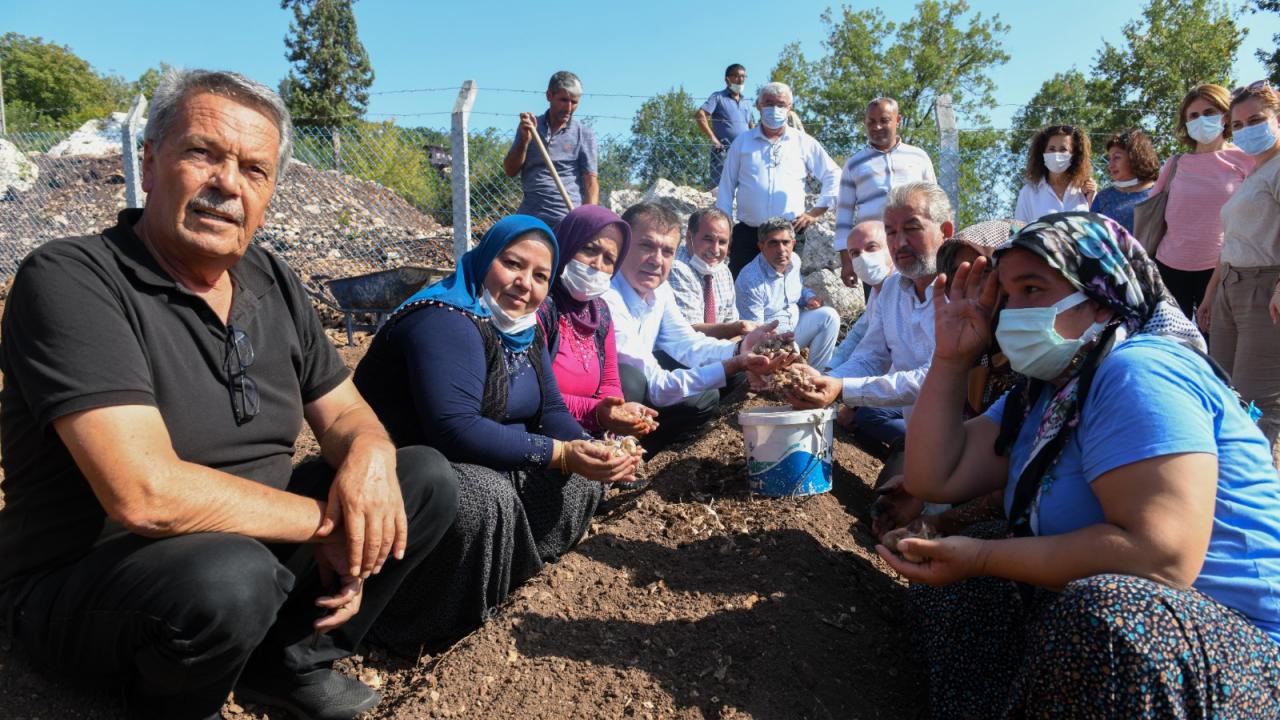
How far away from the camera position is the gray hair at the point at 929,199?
3.92 metres

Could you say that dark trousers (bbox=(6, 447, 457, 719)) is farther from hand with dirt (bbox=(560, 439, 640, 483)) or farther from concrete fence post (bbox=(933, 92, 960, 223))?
concrete fence post (bbox=(933, 92, 960, 223))

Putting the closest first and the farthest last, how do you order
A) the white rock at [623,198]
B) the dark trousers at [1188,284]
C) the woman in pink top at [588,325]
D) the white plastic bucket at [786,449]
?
the white plastic bucket at [786,449] < the woman in pink top at [588,325] < the dark trousers at [1188,284] < the white rock at [623,198]

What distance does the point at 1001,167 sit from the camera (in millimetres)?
10891

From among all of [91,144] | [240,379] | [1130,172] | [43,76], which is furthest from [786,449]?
[43,76]

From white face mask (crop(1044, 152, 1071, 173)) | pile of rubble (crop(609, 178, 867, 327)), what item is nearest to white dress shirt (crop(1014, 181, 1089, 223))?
white face mask (crop(1044, 152, 1071, 173))

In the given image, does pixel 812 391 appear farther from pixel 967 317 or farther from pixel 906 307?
pixel 967 317

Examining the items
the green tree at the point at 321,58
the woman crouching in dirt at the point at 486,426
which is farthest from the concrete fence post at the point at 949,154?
the green tree at the point at 321,58

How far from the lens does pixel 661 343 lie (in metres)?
5.04

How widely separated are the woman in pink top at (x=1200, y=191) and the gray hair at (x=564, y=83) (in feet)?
14.0

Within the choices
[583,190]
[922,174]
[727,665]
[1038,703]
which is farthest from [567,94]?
[1038,703]

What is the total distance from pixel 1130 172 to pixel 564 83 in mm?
4312

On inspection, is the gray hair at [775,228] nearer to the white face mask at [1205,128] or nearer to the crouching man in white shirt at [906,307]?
the crouching man in white shirt at [906,307]

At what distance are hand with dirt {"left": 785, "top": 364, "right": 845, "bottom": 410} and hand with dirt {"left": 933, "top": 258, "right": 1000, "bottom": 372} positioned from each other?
1.20m

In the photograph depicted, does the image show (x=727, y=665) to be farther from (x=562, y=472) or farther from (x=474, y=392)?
(x=474, y=392)
